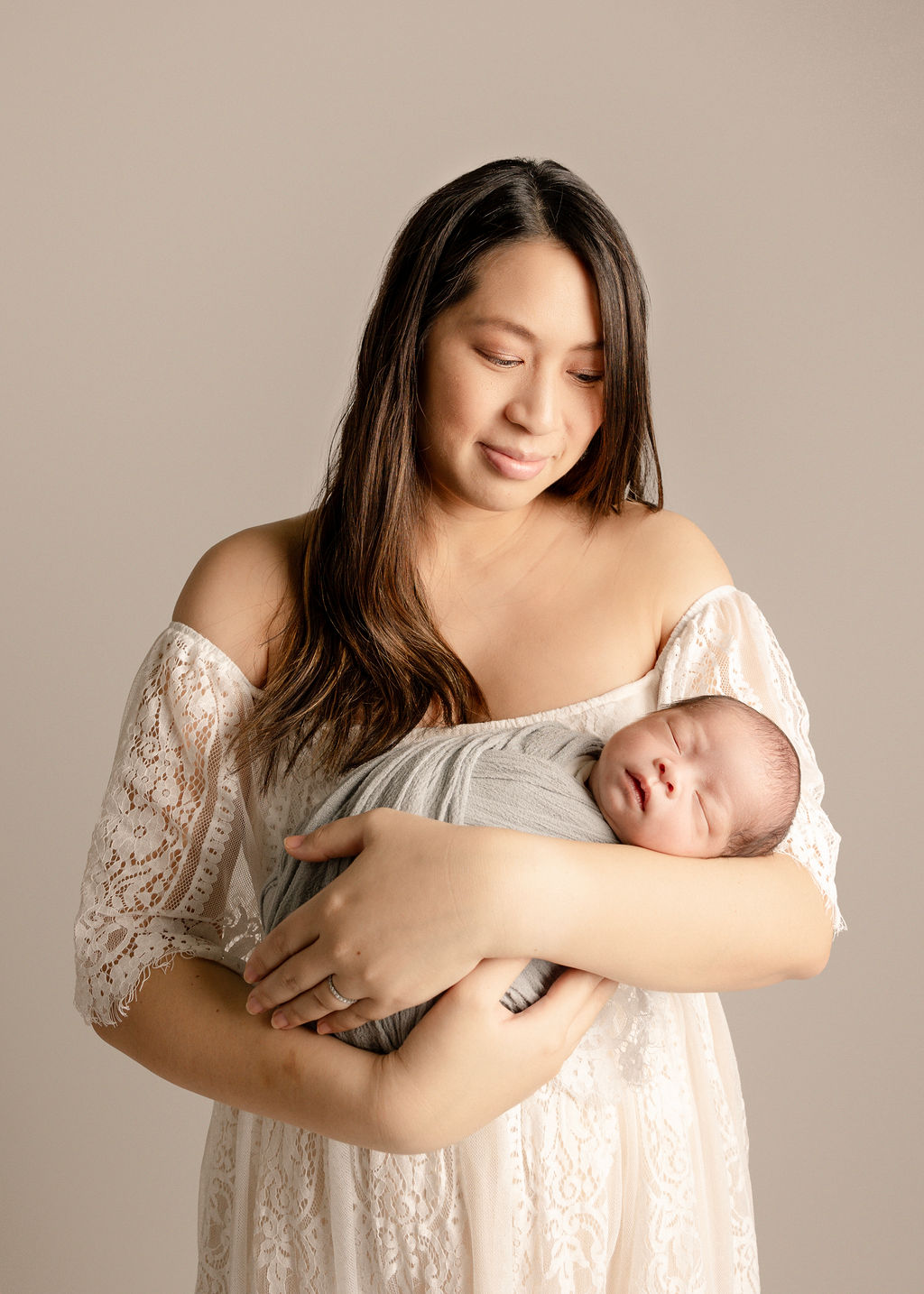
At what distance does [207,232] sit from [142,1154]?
6.91 ft

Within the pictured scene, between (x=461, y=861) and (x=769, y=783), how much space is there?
1.33ft

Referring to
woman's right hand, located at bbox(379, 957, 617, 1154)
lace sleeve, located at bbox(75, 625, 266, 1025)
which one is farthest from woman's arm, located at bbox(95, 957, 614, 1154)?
lace sleeve, located at bbox(75, 625, 266, 1025)

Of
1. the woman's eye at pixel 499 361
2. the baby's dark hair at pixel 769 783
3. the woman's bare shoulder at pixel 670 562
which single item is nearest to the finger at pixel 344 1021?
the baby's dark hair at pixel 769 783

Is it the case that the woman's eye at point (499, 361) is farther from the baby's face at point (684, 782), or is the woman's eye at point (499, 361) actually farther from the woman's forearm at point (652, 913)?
the woman's forearm at point (652, 913)

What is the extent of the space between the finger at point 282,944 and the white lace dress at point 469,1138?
0.18 meters

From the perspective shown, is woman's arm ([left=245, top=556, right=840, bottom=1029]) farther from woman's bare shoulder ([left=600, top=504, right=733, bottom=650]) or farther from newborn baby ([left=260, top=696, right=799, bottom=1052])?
woman's bare shoulder ([left=600, top=504, right=733, bottom=650])

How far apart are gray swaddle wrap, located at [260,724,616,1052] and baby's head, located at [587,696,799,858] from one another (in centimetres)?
5

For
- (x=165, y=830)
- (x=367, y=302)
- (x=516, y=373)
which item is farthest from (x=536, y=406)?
(x=367, y=302)

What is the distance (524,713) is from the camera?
60.0 inches

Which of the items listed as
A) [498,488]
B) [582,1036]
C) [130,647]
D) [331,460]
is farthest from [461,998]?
[130,647]

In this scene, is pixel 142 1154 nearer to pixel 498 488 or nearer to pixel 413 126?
pixel 498 488

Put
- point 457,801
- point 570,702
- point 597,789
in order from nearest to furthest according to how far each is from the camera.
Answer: point 457,801, point 597,789, point 570,702

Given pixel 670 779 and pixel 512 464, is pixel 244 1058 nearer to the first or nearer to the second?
pixel 670 779

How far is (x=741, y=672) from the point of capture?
4.88 feet
